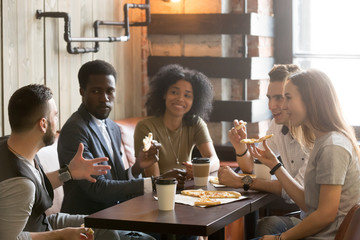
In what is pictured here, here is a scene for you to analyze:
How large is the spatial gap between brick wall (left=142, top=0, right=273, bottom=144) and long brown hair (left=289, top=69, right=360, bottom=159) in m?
2.10

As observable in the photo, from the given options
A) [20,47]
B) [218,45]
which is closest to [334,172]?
[20,47]

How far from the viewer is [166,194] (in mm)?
2592

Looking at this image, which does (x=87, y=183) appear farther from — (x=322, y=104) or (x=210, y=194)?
(x=322, y=104)

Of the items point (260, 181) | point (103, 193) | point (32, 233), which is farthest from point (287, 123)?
point (32, 233)

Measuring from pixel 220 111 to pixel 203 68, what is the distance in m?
0.33

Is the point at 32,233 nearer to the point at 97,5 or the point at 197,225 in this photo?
the point at 197,225

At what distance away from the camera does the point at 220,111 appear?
4.79 meters

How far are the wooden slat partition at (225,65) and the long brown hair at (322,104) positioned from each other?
6.59ft

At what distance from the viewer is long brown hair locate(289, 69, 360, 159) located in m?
2.66

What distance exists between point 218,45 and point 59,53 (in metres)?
1.27

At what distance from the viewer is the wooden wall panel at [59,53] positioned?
354 centimetres

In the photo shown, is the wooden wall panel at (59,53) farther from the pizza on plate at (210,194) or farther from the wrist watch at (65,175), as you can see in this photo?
the pizza on plate at (210,194)

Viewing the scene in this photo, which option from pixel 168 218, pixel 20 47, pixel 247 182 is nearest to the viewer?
pixel 168 218

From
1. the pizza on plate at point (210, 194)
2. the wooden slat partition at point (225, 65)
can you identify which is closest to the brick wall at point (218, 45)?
the wooden slat partition at point (225, 65)
